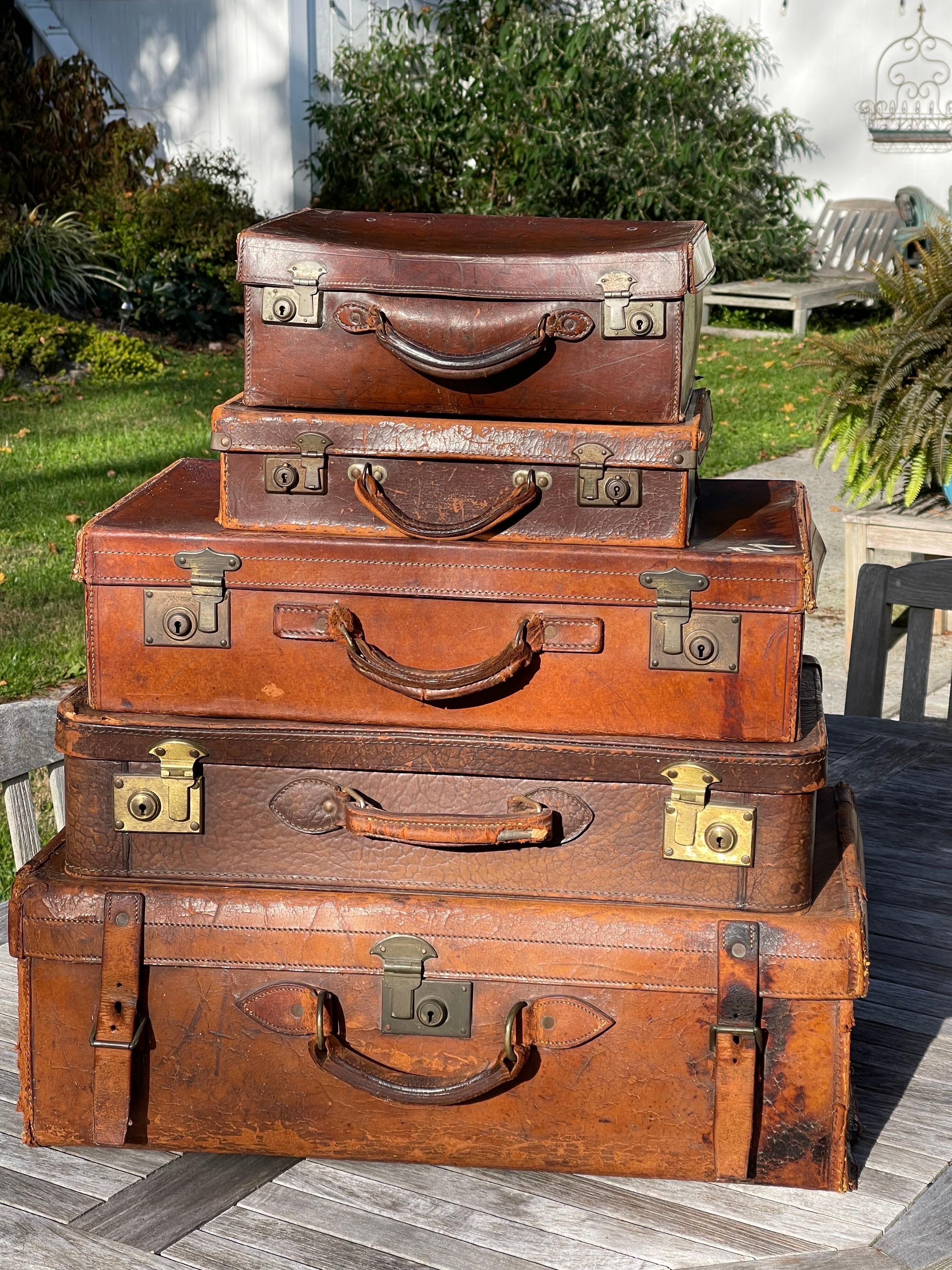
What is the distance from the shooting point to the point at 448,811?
1.94 metres

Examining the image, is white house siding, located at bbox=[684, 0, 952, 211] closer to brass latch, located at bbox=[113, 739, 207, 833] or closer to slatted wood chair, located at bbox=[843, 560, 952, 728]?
slatted wood chair, located at bbox=[843, 560, 952, 728]

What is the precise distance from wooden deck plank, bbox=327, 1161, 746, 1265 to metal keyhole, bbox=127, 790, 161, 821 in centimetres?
48

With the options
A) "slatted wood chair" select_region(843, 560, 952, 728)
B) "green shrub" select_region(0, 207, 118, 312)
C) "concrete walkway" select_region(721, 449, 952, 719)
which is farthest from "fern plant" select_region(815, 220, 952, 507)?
"green shrub" select_region(0, 207, 118, 312)

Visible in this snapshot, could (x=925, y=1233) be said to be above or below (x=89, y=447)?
below

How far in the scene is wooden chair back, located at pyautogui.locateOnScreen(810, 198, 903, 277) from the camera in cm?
1416

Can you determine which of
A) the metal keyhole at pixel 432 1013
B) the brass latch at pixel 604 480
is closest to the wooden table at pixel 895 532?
the brass latch at pixel 604 480

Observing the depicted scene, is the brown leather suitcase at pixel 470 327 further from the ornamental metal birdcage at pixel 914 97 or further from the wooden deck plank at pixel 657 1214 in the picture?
the ornamental metal birdcage at pixel 914 97

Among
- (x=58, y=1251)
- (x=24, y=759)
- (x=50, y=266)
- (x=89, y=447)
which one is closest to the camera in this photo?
(x=58, y=1251)

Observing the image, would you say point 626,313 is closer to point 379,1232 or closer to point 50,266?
point 379,1232

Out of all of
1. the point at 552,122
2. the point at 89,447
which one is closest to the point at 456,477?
the point at 89,447

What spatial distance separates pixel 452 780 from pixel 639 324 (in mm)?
632

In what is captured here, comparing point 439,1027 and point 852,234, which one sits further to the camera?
point 852,234

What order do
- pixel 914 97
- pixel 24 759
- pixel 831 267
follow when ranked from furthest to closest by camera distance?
pixel 831 267
pixel 914 97
pixel 24 759

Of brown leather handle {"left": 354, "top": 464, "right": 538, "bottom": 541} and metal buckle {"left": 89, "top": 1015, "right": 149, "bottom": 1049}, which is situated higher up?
brown leather handle {"left": 354, "top": 464, "right": 538, "bottom": 541}
